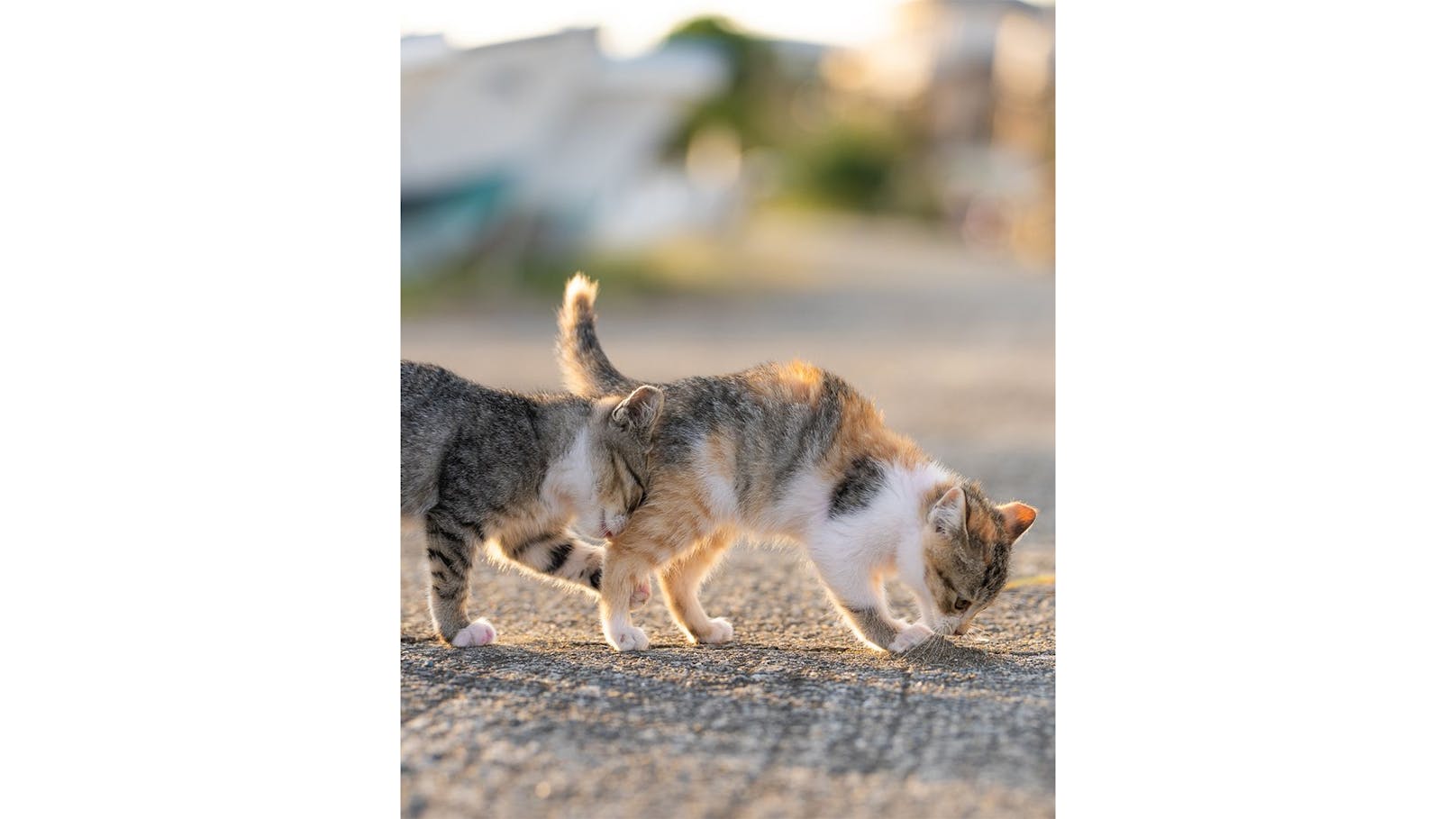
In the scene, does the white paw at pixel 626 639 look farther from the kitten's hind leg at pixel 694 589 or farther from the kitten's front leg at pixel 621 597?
the kitten's hind leg at pixel 694 589

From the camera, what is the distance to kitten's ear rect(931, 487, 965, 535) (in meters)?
3.13

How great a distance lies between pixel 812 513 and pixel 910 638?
0.40m

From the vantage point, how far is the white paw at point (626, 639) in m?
3.11

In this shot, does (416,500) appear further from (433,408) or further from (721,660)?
(721,660)

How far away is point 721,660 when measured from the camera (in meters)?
2.93

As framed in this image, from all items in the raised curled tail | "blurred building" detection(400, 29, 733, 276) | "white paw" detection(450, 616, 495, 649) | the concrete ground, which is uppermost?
"blurred building" detection(400, 29, 733, 276)

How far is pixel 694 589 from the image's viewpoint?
336cm

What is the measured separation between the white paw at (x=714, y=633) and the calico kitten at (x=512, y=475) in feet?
0.65

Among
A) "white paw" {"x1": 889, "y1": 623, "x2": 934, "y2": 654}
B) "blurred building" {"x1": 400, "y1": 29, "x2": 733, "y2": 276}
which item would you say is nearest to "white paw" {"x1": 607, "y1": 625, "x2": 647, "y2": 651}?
"white paw" {"x1": 889, "y1": 623, "x2": 934, "y2": 654}

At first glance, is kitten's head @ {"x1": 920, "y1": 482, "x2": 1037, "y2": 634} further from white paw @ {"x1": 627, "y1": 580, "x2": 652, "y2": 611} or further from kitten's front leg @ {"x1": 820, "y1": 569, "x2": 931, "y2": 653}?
white paw @ {"x1": 627, "y1": 580, "x2": 652, "y2": 611}

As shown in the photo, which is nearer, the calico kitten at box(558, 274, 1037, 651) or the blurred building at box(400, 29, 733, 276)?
the calico kitten at box(558, 274, 1037, 651)

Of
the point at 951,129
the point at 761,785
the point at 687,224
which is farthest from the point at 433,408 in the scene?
the point at 951,129

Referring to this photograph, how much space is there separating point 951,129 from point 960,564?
22.1 m

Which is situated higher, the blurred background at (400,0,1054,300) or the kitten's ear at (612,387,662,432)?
the blurred background at (400,0,1054,300)
